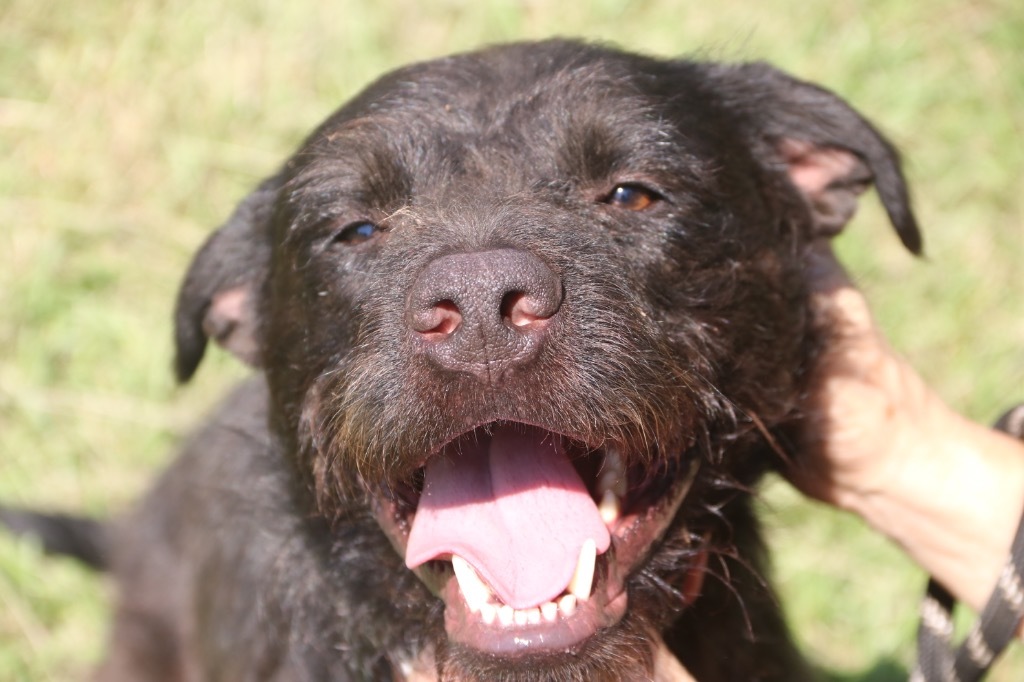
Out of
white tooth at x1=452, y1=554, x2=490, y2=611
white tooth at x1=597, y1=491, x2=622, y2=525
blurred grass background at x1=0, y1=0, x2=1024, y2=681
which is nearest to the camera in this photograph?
white tooth at x1=452, y1=554, x2=490, y2=611

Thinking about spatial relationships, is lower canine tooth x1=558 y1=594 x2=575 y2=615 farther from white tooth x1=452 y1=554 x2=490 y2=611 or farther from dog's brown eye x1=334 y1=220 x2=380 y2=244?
dog's brown eye x1=334 y1=220 x2=380 y2=244

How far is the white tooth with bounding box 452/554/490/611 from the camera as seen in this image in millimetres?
2611

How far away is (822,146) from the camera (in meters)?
3.37

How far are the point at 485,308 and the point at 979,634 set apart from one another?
5.46 ft

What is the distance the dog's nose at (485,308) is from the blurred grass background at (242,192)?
302 centimetres

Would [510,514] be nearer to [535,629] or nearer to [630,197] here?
[535,629]

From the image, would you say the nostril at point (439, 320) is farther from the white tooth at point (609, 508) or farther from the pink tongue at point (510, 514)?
the white tooth at point (609, 508)

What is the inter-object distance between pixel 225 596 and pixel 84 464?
90.6 inches

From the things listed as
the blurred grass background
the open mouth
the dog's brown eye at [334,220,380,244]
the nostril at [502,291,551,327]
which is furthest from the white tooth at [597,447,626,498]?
the blurred grass background

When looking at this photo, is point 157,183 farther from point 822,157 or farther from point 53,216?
point 822,157

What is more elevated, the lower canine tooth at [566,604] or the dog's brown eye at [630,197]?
the dog's brown eye at [630,197]

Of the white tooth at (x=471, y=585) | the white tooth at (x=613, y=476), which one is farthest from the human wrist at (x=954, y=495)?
the white tooth at (x=471, y=585)

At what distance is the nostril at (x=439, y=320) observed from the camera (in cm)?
242

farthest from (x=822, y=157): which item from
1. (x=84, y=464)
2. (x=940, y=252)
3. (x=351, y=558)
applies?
(x=84, y=464)
